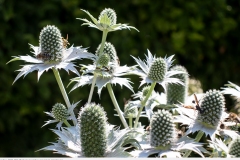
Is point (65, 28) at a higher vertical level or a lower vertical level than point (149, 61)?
higher

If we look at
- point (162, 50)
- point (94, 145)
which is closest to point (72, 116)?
point (94, 145)

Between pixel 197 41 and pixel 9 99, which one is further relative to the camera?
pixel 197 41

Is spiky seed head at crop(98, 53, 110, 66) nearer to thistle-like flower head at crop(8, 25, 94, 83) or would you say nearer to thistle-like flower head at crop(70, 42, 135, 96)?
thistle-like flower head at crop(70, 42, 135, 96)

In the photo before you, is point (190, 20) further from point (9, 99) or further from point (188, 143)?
point (188, 143)

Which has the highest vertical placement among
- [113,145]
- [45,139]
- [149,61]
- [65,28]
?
[65,28]

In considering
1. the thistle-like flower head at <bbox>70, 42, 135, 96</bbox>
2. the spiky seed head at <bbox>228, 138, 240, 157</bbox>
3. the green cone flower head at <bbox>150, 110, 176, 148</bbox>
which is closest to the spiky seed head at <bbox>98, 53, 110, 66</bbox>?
the thistle-like flower head at <bbox>70, 42, 135, 96</bbox>

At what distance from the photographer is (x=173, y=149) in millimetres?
1155

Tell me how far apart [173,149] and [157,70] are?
0.34m

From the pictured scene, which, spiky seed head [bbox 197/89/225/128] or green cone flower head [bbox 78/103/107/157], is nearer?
green cone flower head [bbox 78/103/107/157]

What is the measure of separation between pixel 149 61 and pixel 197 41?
86.0 inches

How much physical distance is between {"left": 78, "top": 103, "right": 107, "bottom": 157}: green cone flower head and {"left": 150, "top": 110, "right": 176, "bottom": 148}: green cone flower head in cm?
13

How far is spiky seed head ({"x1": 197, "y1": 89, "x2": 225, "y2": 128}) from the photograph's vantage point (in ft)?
4.18

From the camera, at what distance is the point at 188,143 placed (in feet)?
3.72

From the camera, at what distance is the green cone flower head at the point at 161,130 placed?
1178 millimetres
